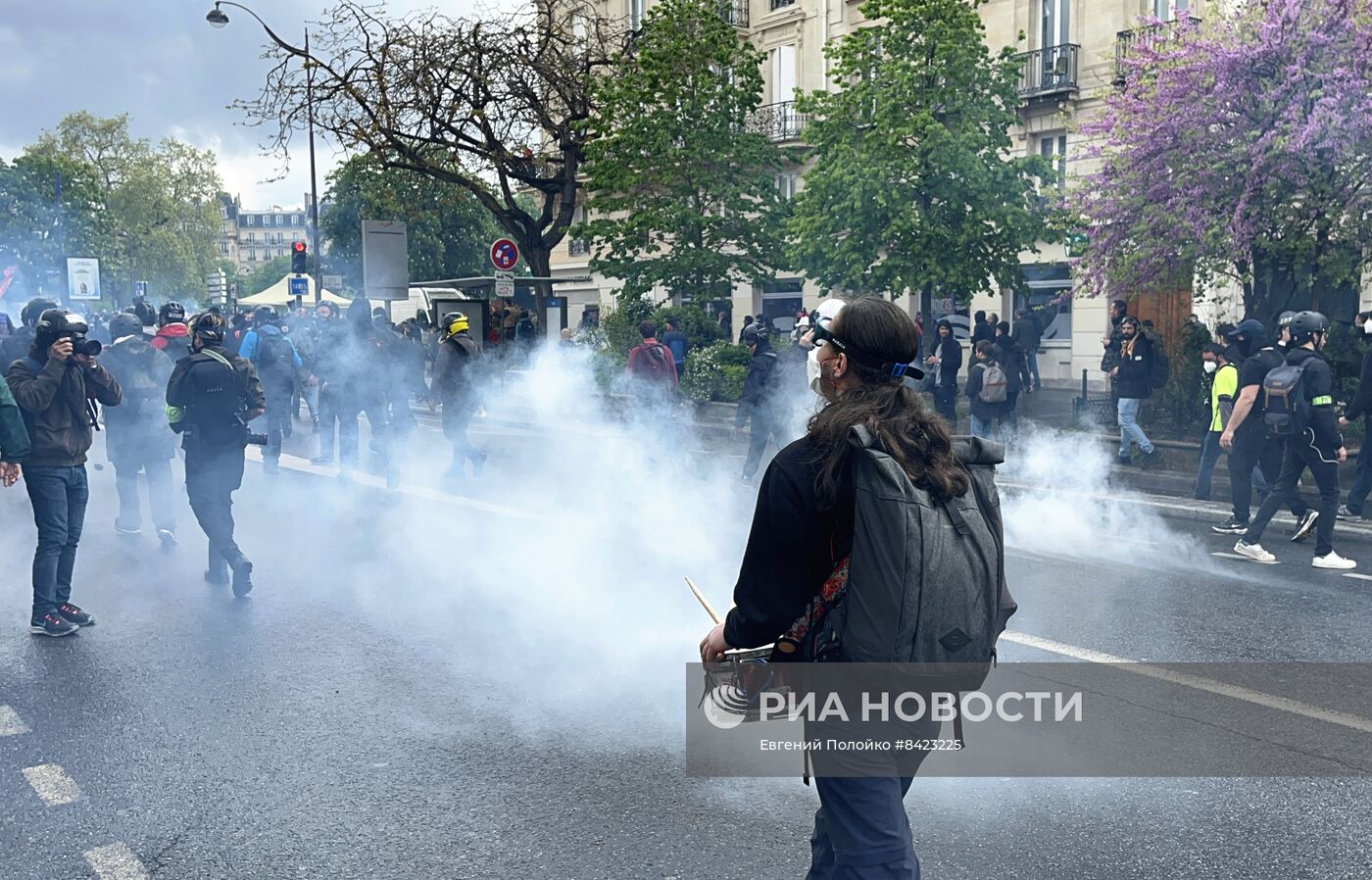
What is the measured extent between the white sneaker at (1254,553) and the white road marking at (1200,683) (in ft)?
10.1

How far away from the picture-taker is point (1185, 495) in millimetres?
11312

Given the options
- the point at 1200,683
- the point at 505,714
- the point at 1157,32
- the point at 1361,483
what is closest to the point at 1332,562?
the point at 1361,483

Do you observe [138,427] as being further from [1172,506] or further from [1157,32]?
[1157,32]

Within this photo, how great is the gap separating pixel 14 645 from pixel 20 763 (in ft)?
6.43

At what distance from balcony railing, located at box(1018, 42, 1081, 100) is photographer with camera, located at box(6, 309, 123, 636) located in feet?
74.1

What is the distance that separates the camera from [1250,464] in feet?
29.8

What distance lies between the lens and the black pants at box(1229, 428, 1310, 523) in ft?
28.4

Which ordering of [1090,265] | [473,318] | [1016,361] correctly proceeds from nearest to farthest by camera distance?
[1090,265], [1016,361], [473,318]

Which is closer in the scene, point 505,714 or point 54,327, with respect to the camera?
point 505,714

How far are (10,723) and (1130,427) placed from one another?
10.9m

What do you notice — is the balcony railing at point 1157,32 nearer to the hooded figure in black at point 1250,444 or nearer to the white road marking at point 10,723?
the hooded figure in black at point 1250,444

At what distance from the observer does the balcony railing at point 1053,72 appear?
25.9 meters

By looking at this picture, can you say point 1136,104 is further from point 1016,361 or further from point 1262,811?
point 1262,811

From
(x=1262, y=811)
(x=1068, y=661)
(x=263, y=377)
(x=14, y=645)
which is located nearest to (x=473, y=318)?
(x=263, y=377)
